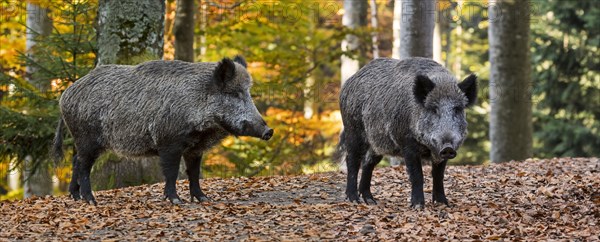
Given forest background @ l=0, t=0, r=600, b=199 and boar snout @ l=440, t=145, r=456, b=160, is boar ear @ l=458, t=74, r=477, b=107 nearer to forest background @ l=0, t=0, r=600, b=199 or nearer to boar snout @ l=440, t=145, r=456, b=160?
boar snout @ l=440, t=145, r=456, b=160

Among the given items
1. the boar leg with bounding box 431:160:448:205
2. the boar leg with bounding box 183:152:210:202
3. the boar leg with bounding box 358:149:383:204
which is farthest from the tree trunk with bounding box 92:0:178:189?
the boar leg with bounding box 431:160:448:205

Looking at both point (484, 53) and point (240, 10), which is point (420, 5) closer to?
point (240, 10)

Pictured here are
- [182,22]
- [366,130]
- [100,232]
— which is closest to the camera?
[100,232]

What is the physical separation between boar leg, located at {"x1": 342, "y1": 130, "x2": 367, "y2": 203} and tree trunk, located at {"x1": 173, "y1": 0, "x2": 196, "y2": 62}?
6868mm

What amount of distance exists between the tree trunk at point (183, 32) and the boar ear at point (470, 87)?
817 cm

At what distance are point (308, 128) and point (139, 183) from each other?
910 centimetres

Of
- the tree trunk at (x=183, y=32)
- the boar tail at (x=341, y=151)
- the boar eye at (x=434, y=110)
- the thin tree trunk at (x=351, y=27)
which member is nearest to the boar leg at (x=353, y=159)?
the boar tail at (x=341, y=151)

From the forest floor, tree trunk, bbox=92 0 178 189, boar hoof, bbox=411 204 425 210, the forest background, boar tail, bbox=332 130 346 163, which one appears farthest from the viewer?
the forest background

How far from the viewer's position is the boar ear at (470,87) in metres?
9.18

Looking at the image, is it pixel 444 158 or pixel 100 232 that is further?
pixel 444 158

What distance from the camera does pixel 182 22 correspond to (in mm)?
16500

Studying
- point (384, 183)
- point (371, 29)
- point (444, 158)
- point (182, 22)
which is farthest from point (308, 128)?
point (444, 158)

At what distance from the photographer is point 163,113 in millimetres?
10062

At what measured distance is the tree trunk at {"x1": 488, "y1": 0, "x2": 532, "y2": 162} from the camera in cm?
1725
